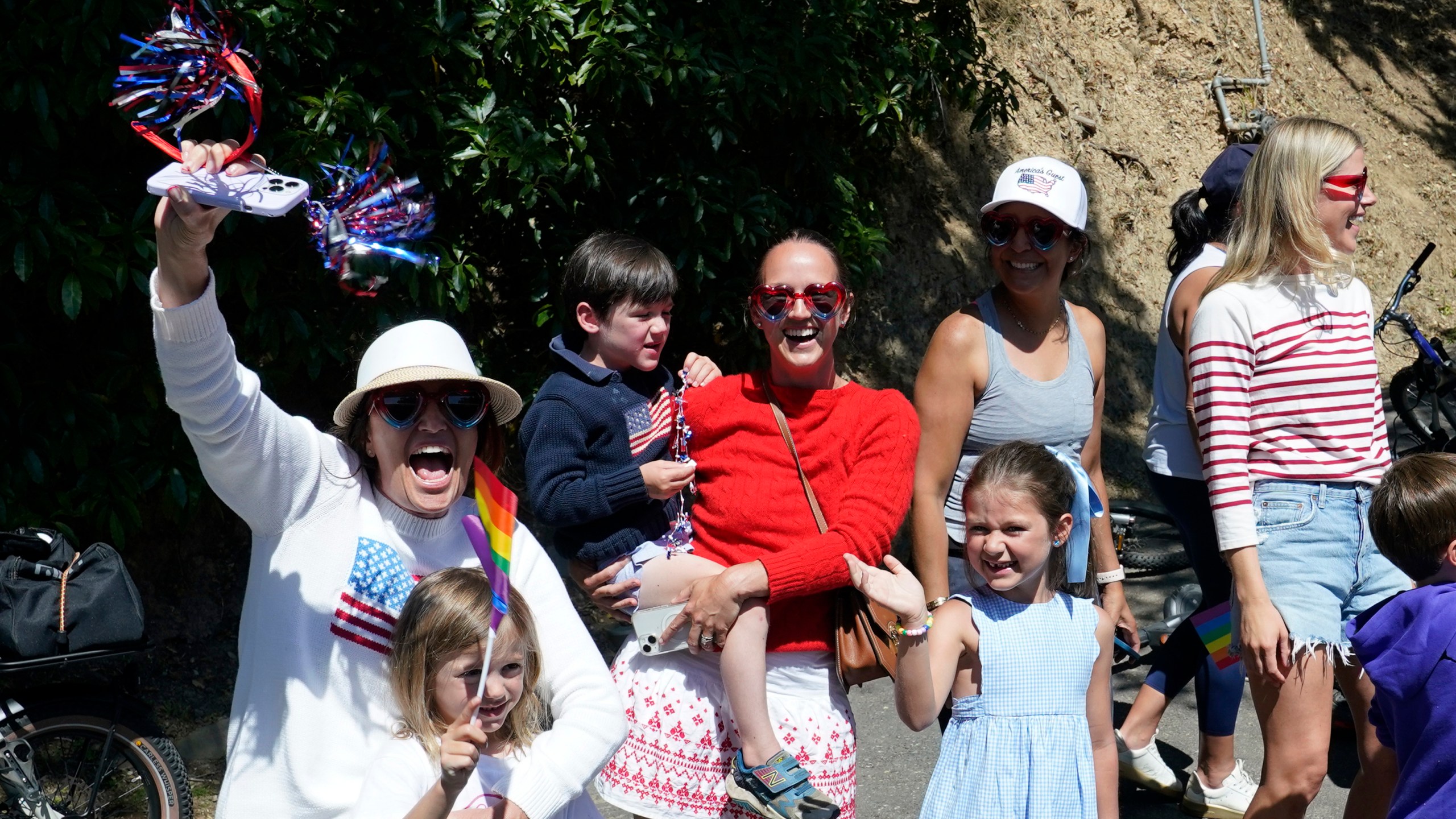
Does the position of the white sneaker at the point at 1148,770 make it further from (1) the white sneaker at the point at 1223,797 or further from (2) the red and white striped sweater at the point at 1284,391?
(2) the red and white striped sweater at the point at 1284,391

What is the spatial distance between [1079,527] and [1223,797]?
172cm

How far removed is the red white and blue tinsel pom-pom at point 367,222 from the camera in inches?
93.2

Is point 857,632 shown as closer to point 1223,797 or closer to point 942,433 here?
point 942,433

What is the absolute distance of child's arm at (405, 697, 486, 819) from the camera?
202 cm

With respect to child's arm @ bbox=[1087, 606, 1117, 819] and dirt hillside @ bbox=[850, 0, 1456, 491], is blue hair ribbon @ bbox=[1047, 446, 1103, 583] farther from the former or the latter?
dirt hillside @ bbox=[850, 0, 1456, 491]

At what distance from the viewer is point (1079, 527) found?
9.70ft

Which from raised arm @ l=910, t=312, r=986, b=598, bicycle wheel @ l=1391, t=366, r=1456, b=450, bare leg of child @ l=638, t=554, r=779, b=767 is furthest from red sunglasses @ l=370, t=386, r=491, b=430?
bicycle wheel @ l=1391, t=366, r=1456, b=450

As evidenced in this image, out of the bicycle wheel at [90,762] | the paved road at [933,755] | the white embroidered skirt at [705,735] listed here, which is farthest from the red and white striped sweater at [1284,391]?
the bicycle wheel at [90,762]

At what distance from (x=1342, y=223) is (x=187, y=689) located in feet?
14.7

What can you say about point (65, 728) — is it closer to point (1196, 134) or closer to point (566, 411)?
point (566, 411)

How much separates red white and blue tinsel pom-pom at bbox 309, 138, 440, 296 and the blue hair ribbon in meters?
1.51

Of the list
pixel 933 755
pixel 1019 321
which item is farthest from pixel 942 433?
pixel 933 755

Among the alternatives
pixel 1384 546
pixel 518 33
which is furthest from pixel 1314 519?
pixel 518 33

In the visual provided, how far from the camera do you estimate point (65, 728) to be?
3.92 meters
